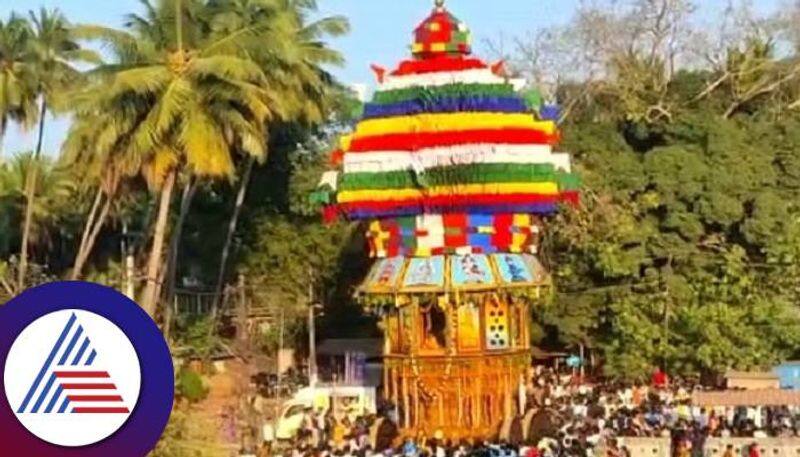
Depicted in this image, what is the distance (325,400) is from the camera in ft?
91.3

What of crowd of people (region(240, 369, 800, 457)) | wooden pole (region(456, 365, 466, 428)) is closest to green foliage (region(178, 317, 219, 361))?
crowd of people (region(240, 369, 800, 457))

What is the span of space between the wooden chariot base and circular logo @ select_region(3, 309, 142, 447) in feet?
68.1

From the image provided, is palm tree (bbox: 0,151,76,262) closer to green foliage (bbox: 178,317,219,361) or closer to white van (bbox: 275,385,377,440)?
green foliage (bbox: 178,317,219,361)

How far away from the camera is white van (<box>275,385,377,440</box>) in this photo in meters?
27.0

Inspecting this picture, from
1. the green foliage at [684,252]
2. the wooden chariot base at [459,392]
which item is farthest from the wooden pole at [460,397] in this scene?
the green foliage at [684,252]

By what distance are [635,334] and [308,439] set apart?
Result: 1001 cm

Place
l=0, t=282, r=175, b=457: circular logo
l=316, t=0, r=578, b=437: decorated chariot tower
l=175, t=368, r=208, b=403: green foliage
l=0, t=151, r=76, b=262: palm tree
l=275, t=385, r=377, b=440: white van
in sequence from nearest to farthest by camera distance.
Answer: l=0, t=282, r=175, b=457: circular logo < l=316, t=0, r=578, b=437: decorated chariot tower < l=175, t=368, r=208, b=403: green foliage < l=275, t=385, r=377, b=440: white van < l=0, t=151, r=76, b=262: palm tree

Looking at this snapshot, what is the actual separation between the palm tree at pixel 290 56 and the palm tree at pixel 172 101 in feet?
4.41

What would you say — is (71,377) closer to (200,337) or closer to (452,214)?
(452,214)

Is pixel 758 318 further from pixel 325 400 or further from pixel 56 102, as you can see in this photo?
pixel 56 102

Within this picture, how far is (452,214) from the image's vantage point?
2584cm

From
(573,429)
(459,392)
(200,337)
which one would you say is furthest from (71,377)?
(200,337)

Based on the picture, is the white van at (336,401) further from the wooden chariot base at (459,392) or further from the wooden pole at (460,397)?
the wooden pole at (460,397)

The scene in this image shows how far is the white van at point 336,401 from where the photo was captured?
2698 centimetres
